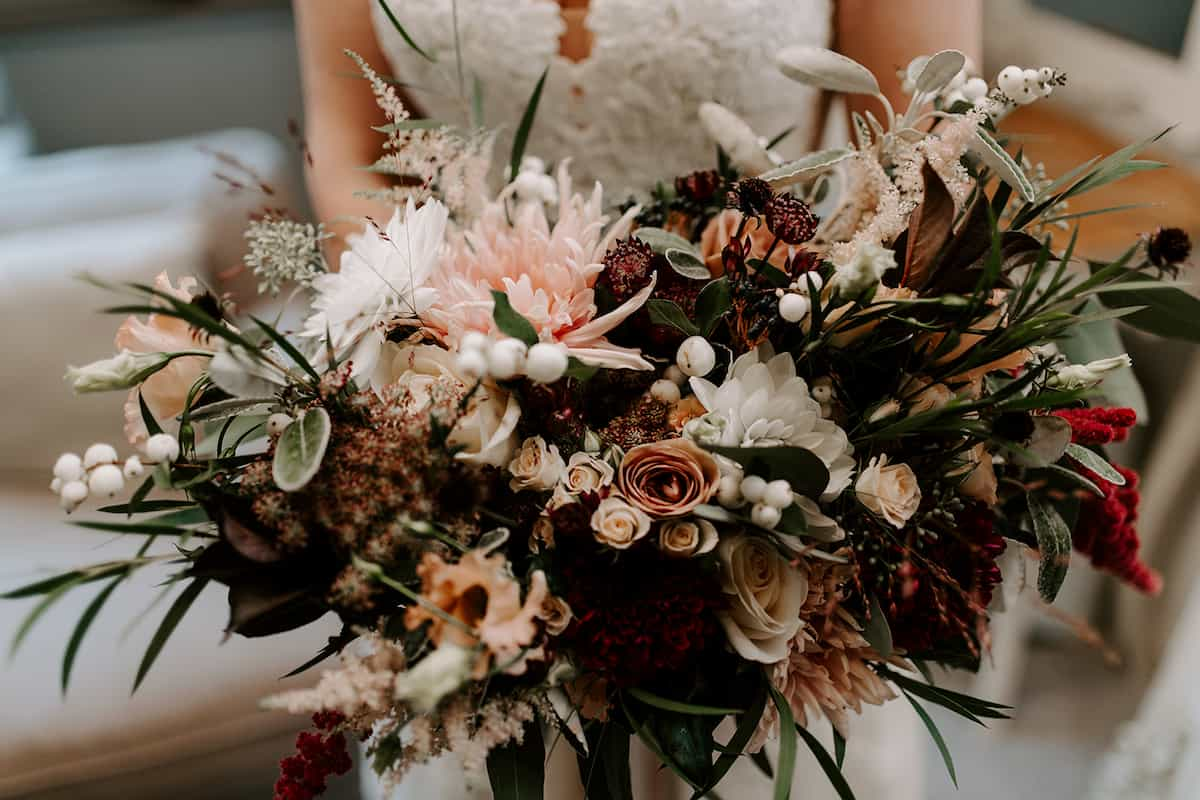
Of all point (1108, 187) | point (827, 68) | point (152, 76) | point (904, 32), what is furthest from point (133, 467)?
point (152, 76)

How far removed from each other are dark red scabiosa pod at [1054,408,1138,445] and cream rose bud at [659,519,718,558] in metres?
0.25

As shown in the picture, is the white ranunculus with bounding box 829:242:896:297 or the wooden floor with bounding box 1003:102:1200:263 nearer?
the white ranunculus with bounding box 829:242:896:297

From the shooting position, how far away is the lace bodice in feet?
2.80

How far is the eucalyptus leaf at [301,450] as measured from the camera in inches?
16.7

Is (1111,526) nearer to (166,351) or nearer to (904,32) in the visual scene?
(904,32)

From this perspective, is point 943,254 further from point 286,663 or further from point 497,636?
point 286,663

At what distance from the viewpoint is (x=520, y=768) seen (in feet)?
1.64

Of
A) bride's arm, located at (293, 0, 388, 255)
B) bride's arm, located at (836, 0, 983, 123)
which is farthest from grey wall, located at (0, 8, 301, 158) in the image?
bride's arm, located at (836, 0, 983, 123)

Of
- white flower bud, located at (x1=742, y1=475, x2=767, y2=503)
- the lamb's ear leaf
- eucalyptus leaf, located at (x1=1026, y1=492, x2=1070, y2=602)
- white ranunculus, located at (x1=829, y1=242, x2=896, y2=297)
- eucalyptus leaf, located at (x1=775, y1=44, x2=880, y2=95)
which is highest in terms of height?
eucalyptus leaf, located at (x1=775, y1=44, x2=880, y2=95)

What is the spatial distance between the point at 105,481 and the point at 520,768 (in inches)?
10.8

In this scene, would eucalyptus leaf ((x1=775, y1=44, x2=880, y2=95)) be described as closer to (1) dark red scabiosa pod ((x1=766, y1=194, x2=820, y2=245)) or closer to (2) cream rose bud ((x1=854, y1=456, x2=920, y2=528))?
(1) dark red scabiosa pod ((x1=766, y1=194, x2=820, y2=245))

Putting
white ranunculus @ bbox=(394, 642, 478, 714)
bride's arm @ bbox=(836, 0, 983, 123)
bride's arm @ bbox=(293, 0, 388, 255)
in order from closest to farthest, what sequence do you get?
white ranunculus @ bbox=(394, 642, 478, 714) < bride's arm @ bbox=(836, 0, 983, 123) < bride's arm @ bbox=(293, 0, 388, 255)

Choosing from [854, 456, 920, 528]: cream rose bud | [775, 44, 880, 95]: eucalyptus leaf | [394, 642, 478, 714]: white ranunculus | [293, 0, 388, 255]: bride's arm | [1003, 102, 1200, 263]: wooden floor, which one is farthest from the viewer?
[1003, 102, 1200, 263]: wooden floor

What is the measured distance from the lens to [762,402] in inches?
18.7
